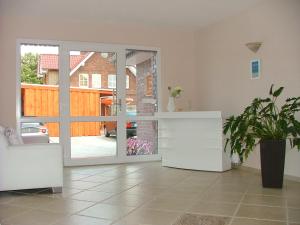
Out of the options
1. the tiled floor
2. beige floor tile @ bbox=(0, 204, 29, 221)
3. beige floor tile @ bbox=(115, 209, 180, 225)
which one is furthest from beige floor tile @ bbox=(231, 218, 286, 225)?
beige floor tile @ bbox=(0, 204, 29, 221)

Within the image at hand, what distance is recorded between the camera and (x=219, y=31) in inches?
240

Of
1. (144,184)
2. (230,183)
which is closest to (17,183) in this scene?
(144,184)

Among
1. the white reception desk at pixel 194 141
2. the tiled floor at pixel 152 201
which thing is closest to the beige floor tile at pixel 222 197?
the tiled floor at pixel 152 201

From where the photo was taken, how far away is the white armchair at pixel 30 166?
3.81m

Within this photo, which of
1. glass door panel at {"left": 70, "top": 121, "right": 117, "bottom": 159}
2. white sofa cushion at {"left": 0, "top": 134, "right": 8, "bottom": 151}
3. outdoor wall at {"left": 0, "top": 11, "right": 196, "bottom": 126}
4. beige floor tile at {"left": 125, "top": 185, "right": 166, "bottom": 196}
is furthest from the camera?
glass door panel at {"left": 70, "top": 121, "right": 117, "bottom": 159}

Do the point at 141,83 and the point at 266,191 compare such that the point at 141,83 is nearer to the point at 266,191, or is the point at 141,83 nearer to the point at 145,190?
the point at 145,190

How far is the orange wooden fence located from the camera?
5.73 metres

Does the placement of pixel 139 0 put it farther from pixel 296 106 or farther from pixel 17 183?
pixel 17 183

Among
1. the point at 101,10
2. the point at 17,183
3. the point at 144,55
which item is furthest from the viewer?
A: the point at 144,55

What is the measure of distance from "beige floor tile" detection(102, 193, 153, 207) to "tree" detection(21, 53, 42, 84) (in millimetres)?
2880

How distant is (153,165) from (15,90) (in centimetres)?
257

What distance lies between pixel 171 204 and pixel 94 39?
3.60 m

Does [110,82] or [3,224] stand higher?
[110,82]

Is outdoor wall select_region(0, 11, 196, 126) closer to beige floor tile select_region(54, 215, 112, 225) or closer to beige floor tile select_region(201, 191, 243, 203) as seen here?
beige floor tile select_region(201, 191, 243, 203)
